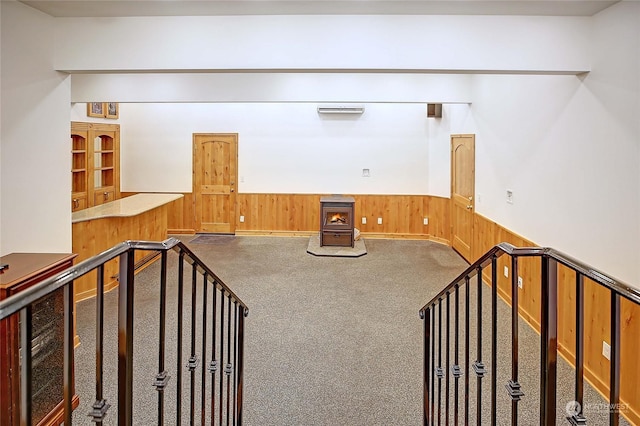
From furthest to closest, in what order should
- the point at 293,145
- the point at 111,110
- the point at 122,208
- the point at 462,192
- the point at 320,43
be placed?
the point at 293,145 → the point at 111,110 → the point at 462,192 → the point at 122,208 → the point at 320,43

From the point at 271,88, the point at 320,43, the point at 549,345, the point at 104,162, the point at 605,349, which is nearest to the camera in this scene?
the point at 549,345

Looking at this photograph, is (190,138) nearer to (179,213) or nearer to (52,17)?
(179,213)

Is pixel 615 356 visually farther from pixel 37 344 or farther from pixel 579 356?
pixel 37 344

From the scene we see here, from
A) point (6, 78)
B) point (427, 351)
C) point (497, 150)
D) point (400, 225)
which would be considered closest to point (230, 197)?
point (400, 225)

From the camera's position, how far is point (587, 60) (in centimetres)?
326

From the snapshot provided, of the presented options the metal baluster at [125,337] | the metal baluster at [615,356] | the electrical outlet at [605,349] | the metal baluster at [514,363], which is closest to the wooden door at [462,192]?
the electrical outlet at [605,349]

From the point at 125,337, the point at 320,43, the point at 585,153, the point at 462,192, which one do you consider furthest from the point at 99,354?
the point at 462,192

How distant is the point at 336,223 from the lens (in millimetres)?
7812

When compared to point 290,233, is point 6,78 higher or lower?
higher

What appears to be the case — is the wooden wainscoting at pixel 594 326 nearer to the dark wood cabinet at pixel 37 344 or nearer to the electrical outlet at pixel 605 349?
the electrical outlet at pixel 605 349

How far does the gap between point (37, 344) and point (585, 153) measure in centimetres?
402

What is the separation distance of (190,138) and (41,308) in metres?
6.86

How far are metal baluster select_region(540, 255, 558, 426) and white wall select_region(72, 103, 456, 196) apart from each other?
24.1 ft

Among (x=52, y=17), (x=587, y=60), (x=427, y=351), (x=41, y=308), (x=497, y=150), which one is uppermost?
(x=52, y=17)
